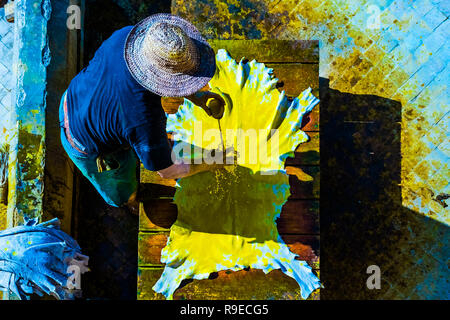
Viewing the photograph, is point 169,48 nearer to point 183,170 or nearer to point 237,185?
point 183,170

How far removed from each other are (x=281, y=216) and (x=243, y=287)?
0.52 m

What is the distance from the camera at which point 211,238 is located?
301cm

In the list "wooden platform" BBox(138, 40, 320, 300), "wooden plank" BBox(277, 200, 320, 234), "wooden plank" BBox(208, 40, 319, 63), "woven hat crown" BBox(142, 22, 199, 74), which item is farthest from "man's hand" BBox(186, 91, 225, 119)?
"woven hat crown" BBox(142, 22, 199, 74)

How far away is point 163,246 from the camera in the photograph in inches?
123

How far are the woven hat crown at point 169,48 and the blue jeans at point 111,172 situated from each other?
2.48 feet

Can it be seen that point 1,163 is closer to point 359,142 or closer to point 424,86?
point 359,142

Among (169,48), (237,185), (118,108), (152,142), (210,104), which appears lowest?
(237,185)

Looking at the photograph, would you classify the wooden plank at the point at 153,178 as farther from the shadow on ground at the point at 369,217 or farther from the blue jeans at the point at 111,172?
the shadow on ground at the point at 369,217

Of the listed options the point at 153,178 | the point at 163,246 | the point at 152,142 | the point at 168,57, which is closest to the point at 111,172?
the point at 153,178

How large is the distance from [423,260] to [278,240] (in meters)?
1.30

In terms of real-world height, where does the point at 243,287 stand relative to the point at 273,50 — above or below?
below

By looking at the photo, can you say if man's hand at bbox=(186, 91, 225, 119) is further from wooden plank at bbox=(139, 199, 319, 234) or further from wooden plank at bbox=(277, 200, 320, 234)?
wooden plank at bbox=(277, 200, 320, 234)

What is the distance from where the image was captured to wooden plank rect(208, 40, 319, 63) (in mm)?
3227

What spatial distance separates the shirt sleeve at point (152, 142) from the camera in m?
2.33
